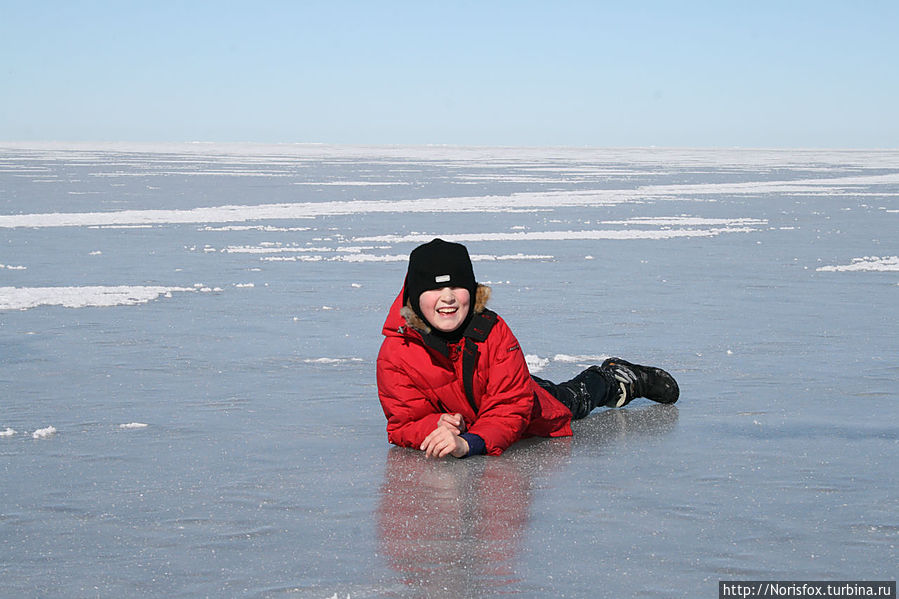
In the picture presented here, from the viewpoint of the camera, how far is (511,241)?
15.2 meters

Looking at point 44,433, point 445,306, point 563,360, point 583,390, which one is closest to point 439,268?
point 445,306

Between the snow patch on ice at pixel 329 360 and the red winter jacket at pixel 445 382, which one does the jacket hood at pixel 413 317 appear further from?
the snow patch on ice at pixel 329 360

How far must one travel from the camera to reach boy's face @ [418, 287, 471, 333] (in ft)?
15.0

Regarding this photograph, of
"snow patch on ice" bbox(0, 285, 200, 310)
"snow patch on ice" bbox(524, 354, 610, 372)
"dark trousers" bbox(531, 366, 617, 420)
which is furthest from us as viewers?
"snow patch on ice" bbox(0, 285, 200, 310)

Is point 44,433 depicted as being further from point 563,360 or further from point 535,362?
point 563,360

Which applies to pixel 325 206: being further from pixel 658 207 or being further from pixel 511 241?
pixel 511 241

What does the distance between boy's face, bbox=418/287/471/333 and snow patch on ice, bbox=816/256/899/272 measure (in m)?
7.60

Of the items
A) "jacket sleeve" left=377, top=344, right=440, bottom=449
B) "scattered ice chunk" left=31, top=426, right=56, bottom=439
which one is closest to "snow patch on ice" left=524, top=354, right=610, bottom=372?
"jacket sleeve" left=377, top=344, right=440, bottom=449

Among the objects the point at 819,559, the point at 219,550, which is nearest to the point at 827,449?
the point at 819,559

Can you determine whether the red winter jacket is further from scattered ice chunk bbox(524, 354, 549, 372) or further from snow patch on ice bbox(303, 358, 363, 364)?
snow patch on ice bbox(303, 358, 363, 364)

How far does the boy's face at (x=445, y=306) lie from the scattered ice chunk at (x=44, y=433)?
1685 millimetres

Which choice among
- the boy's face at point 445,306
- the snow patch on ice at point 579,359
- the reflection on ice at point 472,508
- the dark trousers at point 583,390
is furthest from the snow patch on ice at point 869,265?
the boy's face at point 445,306

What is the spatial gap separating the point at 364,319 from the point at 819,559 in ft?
17.0

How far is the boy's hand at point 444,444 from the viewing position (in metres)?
4.53
